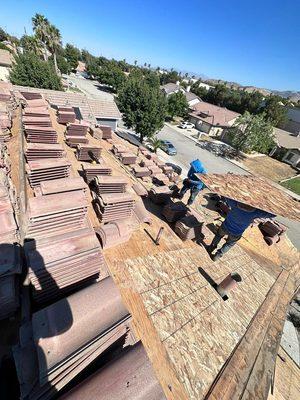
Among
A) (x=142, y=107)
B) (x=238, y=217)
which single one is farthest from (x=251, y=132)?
(x=238, y=217)

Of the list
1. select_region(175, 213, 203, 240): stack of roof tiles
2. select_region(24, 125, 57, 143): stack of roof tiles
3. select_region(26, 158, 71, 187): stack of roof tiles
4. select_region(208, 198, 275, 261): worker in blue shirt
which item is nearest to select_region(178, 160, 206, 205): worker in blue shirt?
select_region(175, 213, 203, 240): stack of roof tiles

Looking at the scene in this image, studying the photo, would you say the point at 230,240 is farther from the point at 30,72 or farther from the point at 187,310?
the point at 30,72

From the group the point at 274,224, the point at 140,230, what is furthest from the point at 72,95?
the point at 274,224

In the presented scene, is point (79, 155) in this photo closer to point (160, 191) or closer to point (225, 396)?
point (160, 191)

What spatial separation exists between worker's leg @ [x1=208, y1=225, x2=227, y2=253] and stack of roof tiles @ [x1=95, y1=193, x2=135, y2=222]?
169 inches

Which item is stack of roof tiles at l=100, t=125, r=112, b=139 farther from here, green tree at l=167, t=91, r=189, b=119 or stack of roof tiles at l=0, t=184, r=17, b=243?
green tree at l=167, t=91, r=189, b=119

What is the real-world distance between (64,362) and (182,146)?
42.4m

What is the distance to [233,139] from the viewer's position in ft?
135

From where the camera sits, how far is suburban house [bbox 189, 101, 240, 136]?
53.4 meters

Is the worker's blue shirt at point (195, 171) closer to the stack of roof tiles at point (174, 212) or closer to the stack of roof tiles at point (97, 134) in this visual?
the stack of roof tiles at point (174, 212)

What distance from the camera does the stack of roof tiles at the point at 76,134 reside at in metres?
15.1

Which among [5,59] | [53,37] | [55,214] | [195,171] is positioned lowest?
[5,59]

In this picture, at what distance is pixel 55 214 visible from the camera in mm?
6719

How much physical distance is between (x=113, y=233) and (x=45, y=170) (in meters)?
4.41
